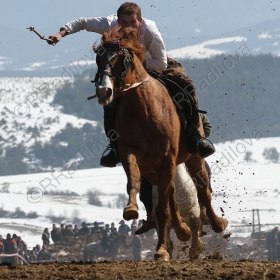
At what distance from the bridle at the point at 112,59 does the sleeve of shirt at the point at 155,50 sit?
121 centimetres

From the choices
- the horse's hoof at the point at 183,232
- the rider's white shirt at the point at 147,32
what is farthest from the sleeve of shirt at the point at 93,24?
the horse's hoof at the point at 183,232

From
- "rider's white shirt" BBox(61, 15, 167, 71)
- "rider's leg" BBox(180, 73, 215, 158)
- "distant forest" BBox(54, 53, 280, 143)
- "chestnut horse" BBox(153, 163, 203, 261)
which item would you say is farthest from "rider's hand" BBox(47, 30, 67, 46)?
"distant forest" BBox(54, 53, 280, 143)

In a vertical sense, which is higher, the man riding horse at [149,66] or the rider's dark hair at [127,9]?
the rider's dark hair at [127,9]

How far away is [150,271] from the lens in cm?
1025

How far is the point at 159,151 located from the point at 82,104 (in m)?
159

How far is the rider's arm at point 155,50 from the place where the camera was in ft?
41.5

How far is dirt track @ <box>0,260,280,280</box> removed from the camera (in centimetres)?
994

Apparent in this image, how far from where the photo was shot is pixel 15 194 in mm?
75500

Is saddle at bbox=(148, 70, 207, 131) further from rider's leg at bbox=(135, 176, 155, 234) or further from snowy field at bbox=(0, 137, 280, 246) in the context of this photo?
snowy field at bbox=(0, 137, 280, 246)

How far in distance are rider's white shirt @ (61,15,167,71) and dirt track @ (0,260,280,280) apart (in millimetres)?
3035

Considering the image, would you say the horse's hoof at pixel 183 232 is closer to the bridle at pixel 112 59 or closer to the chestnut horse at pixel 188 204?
the chestnut horse at pixel 188 204

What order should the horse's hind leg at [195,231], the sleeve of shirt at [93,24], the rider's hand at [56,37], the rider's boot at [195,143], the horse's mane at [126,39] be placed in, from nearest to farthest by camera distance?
the horse's mane at [126,39] < the rider's hand at [56,37] < the rider's boot at [195,143] < the sleeve of shirt at [93,24] < the horse's hind leg at [195,231]

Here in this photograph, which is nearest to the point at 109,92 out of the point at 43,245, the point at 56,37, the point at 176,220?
the point at 56,37

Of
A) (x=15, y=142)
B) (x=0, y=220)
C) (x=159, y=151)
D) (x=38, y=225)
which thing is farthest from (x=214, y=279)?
(x=15, y=142)
